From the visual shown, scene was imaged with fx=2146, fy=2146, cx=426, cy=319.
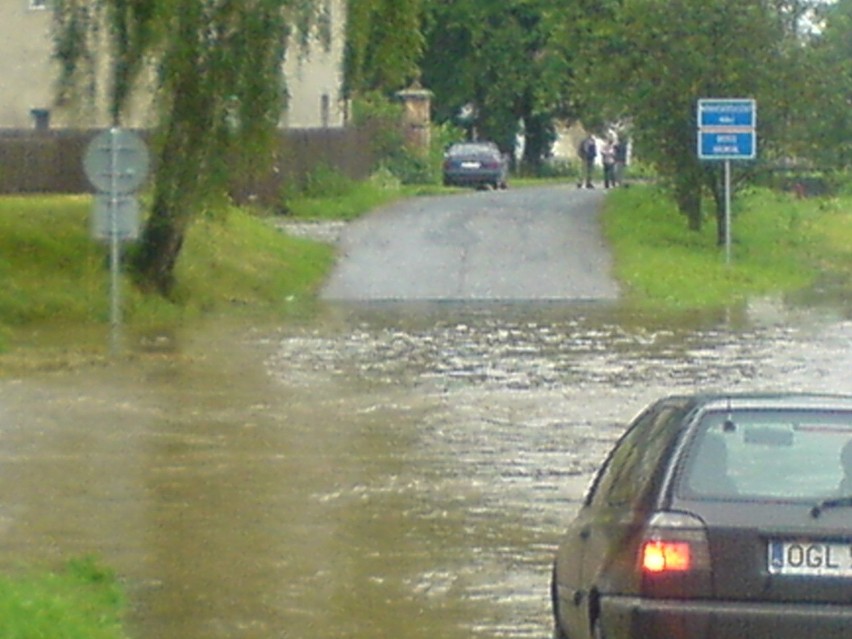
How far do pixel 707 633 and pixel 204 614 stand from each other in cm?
384

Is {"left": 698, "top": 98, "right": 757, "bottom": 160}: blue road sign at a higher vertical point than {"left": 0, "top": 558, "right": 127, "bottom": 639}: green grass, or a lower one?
higher

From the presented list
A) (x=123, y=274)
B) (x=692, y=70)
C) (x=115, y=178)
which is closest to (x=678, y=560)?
(x=115, y=178)

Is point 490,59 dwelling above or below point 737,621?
above

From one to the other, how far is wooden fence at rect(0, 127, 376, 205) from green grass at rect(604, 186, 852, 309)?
22.9 feet

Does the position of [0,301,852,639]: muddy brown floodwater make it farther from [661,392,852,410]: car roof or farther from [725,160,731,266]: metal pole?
[725,160,731,266]: metal pole

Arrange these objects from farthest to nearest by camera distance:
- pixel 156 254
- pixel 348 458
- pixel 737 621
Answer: pixel 156 254 < pixel 348 458 < pixel 737 621

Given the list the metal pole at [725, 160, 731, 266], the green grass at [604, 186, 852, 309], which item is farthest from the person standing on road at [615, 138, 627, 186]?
the metal pole at [725, 160, 731, 266]

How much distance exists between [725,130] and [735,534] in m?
29.7

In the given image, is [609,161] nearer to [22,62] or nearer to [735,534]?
[22,62]

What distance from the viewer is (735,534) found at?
7934mm

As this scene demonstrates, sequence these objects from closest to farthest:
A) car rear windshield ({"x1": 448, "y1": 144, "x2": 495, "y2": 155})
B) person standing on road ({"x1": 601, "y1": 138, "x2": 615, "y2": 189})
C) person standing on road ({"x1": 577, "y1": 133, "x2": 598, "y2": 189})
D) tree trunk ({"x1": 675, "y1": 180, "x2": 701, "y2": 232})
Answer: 1. tree trunk ({"x1": 675, "y1": 180, "x2": 701, "y2": 232})
2. person standing on road ({"x1": 601, "y1": 138, "x2": 615, "y2": 189})
3. car rear windshield ({"x1": 448, "y1": 144, "x2": 495, "y2": 155})
4. person standing on road ({"x1": 577, "y1": 133, "x2": 598, "y2": 189})

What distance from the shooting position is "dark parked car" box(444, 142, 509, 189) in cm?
6147

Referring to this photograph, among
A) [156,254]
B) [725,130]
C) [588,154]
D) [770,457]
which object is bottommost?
[156,254]

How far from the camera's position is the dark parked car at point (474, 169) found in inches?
2420
